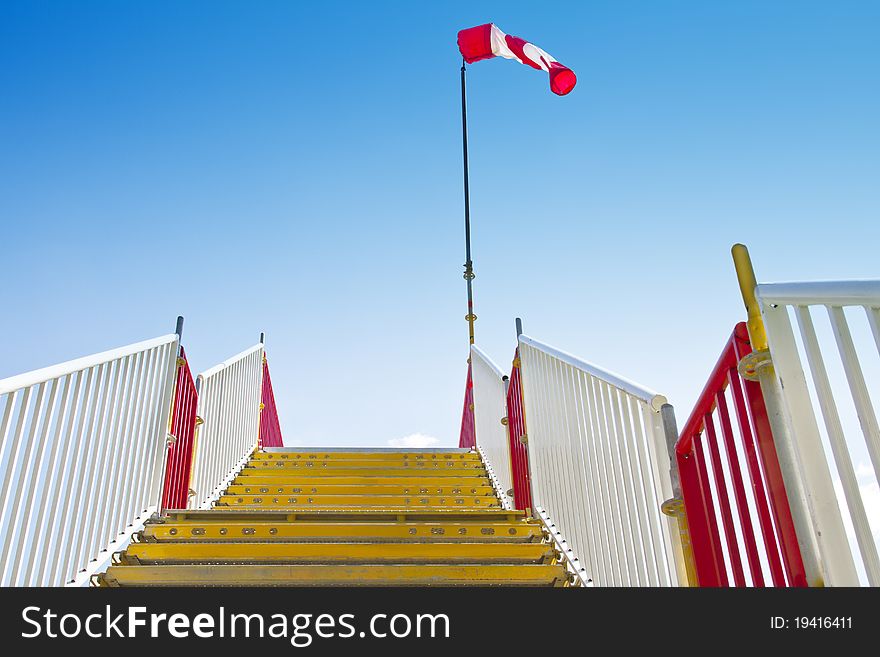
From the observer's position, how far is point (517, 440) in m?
4.97

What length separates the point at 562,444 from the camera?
3627 mm

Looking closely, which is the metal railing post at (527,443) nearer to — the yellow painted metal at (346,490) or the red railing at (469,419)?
the yellow painted metal at (346,490)

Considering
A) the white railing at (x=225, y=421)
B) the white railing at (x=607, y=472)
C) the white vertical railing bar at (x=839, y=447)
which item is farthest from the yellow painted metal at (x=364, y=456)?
the white vertical railing bar at (x=839, y=447)

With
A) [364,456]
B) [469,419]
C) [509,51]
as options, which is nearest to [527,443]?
[364,456]

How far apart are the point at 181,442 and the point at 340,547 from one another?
5.46ft

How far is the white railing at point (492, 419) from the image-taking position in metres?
5.39

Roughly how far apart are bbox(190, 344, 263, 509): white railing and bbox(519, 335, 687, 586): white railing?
2303mm

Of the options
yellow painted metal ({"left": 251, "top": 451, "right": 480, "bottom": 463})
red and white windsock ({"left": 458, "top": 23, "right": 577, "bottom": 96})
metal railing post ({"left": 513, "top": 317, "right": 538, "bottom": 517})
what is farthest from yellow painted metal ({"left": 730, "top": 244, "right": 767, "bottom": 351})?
red and white windsock ({"left": 458, "top": 23, "right": 577, "bottom": 96})

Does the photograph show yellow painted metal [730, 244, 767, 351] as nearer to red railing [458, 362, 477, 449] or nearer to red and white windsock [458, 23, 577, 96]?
red railing [458, 362, 477, 449]

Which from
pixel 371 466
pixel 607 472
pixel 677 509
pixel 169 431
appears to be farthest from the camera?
pixel 371 466

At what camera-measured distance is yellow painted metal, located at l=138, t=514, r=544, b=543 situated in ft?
11.5

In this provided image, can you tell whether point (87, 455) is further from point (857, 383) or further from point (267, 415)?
point (267, 415)
